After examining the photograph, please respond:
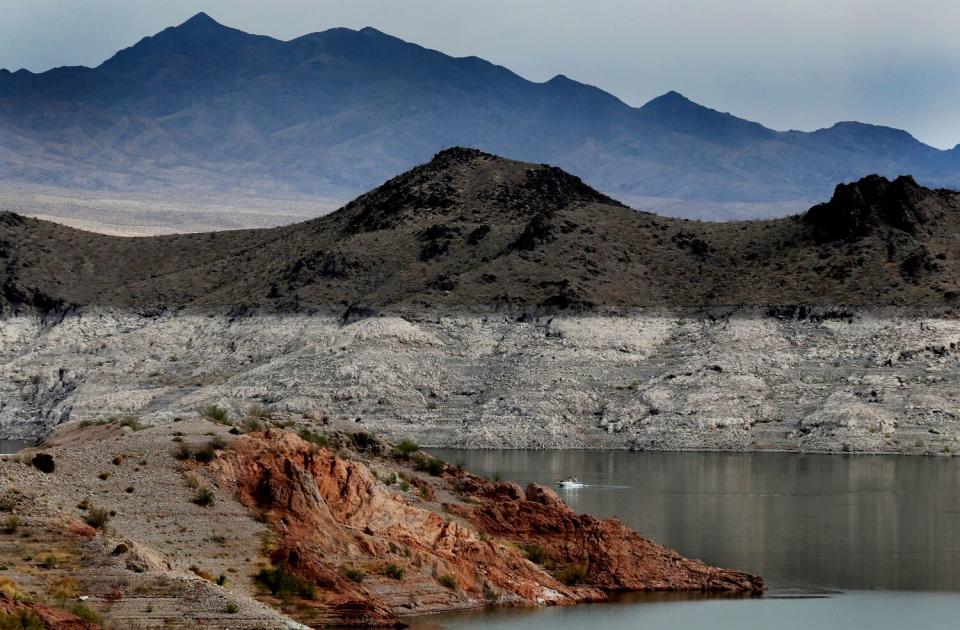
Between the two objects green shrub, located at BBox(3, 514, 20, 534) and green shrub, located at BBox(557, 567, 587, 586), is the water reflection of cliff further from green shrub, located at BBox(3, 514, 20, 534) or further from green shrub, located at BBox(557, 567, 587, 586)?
green shrub, located at BBox(3, 514, 20, 534)

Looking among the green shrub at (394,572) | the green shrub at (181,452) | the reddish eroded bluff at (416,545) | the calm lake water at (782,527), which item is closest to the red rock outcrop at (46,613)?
the reddish eroded bluff at (416,545)

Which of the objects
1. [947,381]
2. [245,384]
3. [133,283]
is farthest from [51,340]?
[947,381]

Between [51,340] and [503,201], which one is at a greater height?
[503,201]

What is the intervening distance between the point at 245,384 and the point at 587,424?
76.1ft

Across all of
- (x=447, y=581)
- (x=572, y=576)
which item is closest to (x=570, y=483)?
(x=572, y=576)

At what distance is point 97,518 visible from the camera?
145 ft

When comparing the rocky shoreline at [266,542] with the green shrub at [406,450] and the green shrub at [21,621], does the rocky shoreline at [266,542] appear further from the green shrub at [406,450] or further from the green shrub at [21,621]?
the green shrub at [406,450]

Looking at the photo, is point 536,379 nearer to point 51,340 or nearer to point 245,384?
point 245,384

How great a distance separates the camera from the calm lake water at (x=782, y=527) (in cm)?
5150

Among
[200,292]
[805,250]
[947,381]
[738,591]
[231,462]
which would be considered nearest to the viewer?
[231,462]

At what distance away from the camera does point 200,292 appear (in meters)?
152

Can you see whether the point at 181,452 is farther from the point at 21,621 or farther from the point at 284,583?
the point at 21,621

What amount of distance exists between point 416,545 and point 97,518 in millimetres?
9434

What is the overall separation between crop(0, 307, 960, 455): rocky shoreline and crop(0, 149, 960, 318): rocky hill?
2.84m
